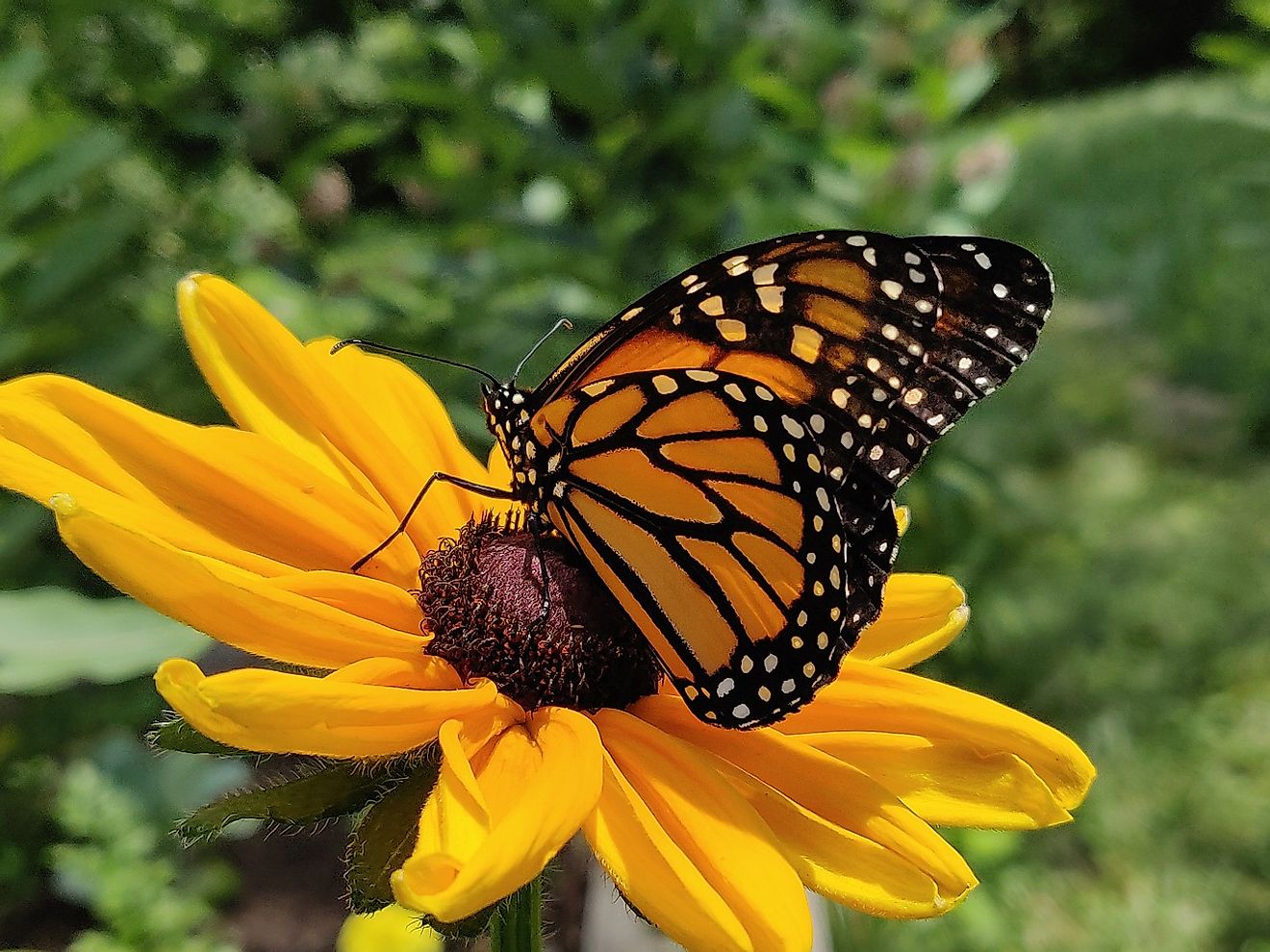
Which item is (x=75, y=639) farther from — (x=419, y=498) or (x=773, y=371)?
(x=773, y=371)

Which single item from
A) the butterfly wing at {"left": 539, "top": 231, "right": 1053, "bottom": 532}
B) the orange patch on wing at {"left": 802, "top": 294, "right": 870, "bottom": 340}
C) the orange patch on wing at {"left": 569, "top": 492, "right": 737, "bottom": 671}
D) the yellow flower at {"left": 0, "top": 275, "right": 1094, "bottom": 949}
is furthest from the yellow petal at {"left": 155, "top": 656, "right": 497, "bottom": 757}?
the orange patch on wing at {"left": 802, "top": 294, "right": 870, "bottom": 340}

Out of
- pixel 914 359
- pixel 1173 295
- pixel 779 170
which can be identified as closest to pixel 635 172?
pixel 779 170

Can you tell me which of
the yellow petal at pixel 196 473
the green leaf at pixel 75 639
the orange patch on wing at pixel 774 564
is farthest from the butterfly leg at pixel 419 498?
the green leaf at pixel 75 639

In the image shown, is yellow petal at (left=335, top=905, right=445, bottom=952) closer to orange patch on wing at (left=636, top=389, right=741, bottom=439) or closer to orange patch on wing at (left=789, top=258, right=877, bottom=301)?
orange patch on wing at (left=636, top=389, right=741, bottom=439)

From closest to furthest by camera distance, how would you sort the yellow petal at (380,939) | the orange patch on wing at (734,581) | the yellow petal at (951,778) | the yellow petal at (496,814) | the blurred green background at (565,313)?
1. the yellow petal at (496,814)
2. the yellow petal at (951,778)
3. the orange patch on wing at (734,581)
4. the yellow petal at (380,939)
5. the blurred green background at (565,313)

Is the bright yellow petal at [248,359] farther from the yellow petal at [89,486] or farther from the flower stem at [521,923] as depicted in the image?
the flower stem at [521,923]

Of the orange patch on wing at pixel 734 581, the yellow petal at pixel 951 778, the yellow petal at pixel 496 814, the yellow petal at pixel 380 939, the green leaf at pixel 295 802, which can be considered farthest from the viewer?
the yellow petal at pixel 380 939

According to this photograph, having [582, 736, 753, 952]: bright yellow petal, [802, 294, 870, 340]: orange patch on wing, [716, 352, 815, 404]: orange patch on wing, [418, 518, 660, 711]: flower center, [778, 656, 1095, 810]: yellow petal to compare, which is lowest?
[582, 736, 753, 952]: bright yellow petal
